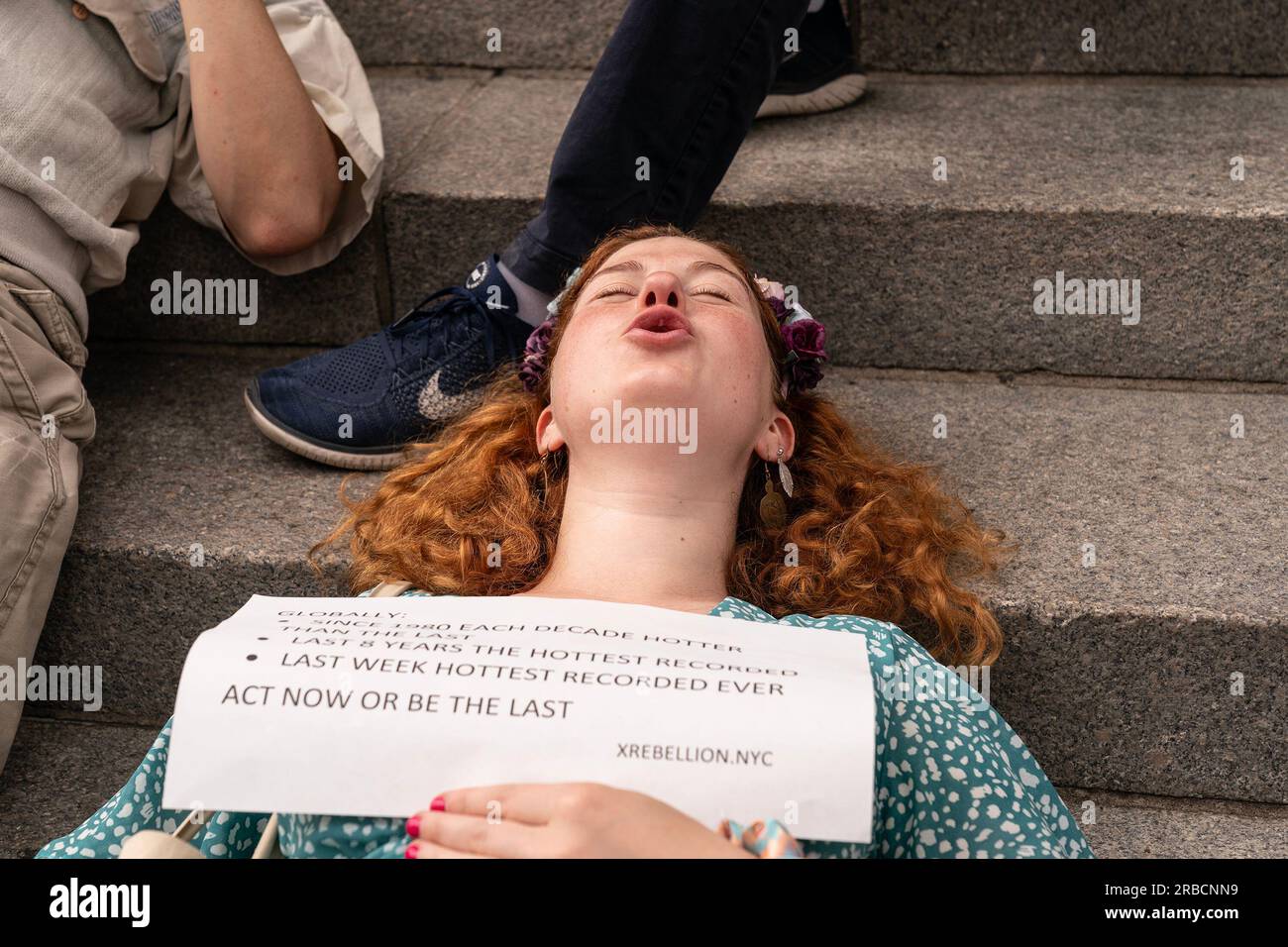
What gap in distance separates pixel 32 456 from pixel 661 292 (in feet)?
3.10

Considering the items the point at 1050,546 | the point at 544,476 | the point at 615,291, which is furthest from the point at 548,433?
the point at 1050,546

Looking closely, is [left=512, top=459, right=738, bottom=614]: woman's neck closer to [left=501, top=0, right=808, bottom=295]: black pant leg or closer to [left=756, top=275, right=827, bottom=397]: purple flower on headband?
[left=756, top=275, right=827, bottom=397]: purple flower on headband

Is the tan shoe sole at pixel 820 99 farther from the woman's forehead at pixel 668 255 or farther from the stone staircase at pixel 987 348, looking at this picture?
the woman's forehead at pixel 668 255

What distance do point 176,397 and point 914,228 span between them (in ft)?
4.48

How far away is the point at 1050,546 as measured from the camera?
1.79 metres

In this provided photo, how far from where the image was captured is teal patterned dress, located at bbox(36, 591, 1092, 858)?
1280mm

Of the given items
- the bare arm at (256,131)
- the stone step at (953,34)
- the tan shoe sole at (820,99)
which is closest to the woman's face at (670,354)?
the bare arm at (256,131)

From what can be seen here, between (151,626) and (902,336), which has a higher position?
(902,336)

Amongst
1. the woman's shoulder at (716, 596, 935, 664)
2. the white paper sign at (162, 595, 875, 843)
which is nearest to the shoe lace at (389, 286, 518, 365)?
the woman's shoulder at (716, 596, 935, 664)

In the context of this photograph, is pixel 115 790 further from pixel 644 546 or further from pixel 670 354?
pixel 670 354

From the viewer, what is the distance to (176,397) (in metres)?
2.28
